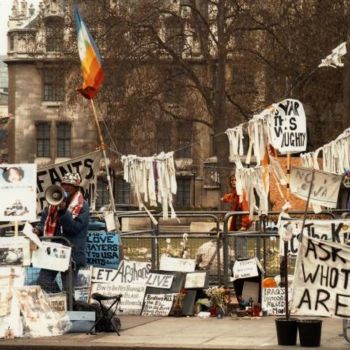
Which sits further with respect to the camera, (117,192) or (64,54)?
(117,192)

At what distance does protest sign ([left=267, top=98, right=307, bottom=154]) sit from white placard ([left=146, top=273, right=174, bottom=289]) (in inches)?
94.1

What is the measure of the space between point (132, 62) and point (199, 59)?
7.43m

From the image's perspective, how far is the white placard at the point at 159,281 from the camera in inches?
609

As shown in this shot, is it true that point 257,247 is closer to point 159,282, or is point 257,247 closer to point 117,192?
point 159,282

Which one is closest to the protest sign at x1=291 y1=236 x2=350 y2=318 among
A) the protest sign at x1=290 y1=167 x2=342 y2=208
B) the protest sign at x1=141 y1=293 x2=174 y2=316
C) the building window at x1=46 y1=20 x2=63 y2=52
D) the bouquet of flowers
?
the protest sign at x1=290 y1=167 x2=342 y2=208

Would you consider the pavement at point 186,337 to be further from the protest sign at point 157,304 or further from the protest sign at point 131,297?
the protest sign at point 131,297

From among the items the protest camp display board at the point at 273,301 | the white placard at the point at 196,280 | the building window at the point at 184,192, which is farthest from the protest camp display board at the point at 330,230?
the building window at the point at 184,192

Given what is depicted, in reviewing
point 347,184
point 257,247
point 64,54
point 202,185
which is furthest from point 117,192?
point 257,247

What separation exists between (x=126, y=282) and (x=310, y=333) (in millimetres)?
4103

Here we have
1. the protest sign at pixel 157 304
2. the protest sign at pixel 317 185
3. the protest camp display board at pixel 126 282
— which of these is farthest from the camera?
the protest sign at pixel 157 304

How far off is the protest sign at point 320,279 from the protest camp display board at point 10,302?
3367 millimetres

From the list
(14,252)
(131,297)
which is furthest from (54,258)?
(131,297)

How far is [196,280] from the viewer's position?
15.5 meters

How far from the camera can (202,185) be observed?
74688 millimetres
